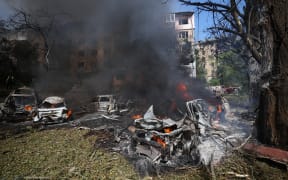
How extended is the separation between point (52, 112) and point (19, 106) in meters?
2.58

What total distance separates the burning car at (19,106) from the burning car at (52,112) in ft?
4.35

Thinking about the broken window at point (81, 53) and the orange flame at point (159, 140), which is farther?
the broken window at point (81, 53)

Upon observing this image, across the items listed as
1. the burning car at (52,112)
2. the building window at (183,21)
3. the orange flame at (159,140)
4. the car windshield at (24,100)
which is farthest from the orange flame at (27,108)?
the building window at (183,21)

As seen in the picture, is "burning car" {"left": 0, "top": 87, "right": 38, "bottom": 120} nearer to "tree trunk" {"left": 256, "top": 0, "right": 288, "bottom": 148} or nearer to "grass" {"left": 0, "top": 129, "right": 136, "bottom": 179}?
"grass" {"left": 0, "top": 129, "right": 136, "bottom": 179}

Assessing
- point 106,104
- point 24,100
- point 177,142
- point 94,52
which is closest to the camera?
point 177,142

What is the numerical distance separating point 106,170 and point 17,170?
2097mm

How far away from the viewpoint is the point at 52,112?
28.0ft

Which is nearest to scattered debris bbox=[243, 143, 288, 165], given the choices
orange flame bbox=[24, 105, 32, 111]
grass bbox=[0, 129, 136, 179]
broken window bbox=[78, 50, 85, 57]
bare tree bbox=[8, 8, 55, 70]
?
grass bbox=[0, 129, 136, 179]

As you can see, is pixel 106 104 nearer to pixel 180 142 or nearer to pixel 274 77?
pixel 180 142

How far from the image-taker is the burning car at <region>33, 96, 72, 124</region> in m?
8.40

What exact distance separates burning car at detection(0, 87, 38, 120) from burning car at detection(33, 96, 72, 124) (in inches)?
52.2

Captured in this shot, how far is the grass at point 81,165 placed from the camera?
3564 millimetres

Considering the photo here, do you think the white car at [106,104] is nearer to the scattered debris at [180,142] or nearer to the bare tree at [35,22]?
the scattered debris at [180,142]

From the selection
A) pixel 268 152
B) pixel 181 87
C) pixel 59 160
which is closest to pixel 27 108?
pixel 59 160
